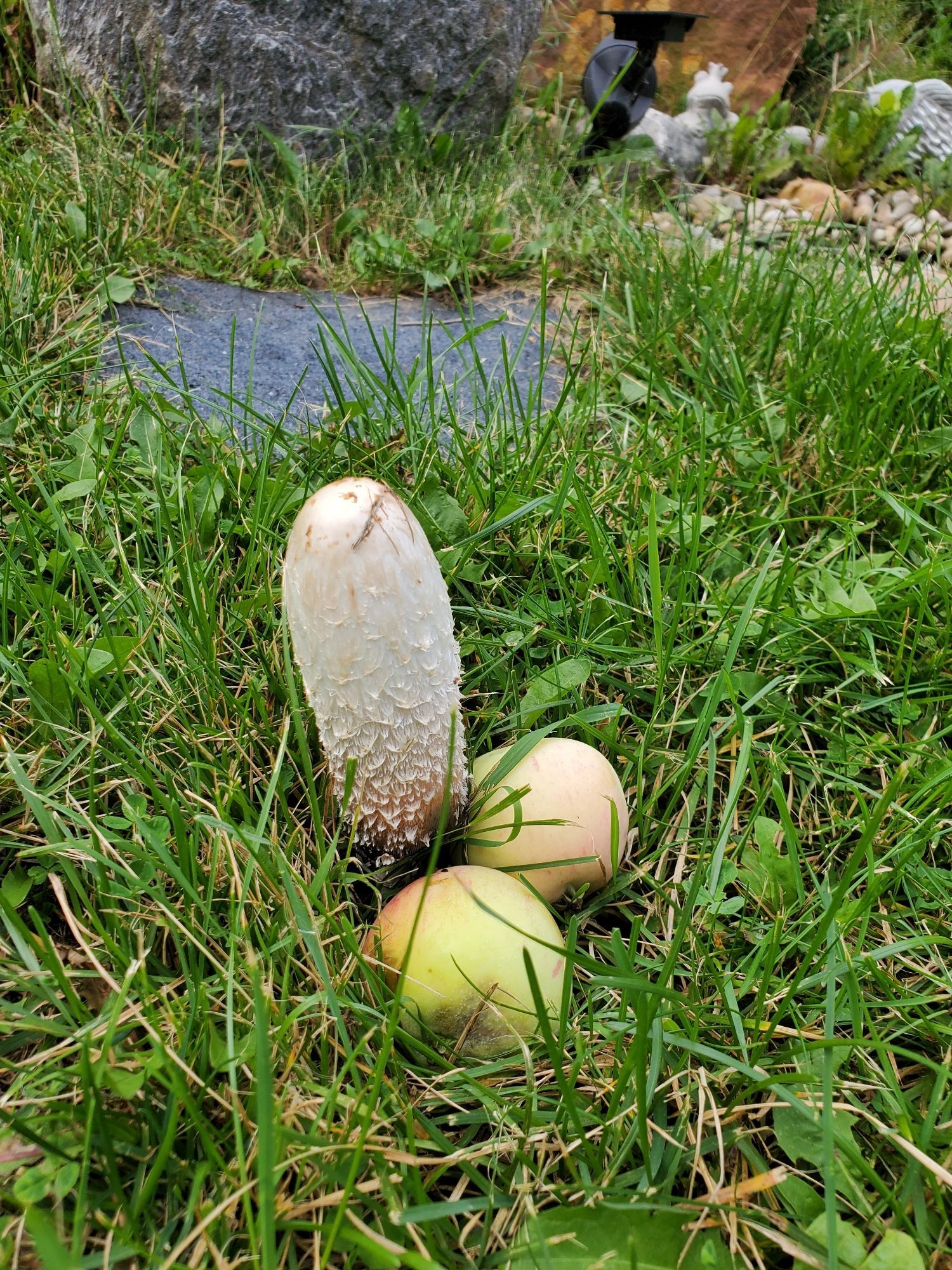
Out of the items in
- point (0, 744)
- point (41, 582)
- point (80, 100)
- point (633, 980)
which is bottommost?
point (0, 744)

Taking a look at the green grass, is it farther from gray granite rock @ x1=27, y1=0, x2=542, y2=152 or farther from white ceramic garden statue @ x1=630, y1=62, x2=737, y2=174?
white ceramic garden statue @ x1=630, y1=62, x2=737, y2=174

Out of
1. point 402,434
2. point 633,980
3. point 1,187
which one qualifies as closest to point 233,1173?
point 633,980

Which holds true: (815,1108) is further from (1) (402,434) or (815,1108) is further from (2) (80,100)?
(2) (80,100)

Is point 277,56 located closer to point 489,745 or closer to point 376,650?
point 489,745

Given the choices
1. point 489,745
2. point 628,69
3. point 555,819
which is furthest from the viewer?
point 628,69

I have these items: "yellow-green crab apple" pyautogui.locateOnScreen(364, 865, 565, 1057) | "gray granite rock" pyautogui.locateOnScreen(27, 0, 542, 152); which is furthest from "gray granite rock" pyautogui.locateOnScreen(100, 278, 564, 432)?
"yellow-green crab apple" pyautogui.locateOnScreen(364, 865, 565, 1057)

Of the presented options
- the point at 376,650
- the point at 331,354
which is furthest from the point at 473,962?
the point at 331,354
